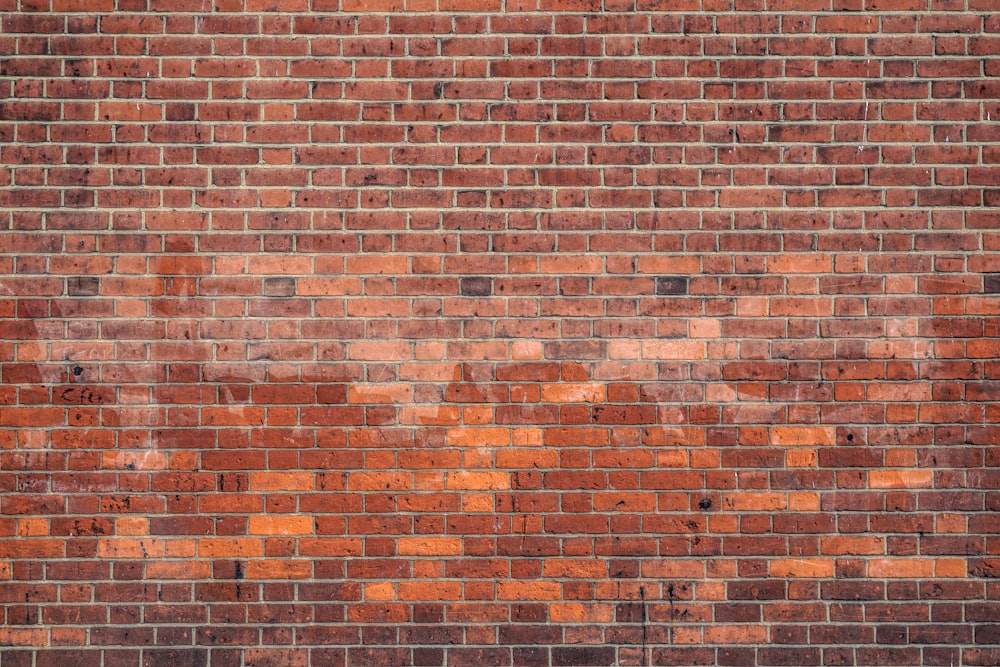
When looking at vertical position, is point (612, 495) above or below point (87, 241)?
below

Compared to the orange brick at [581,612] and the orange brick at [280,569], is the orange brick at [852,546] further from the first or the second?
the orange brick at [280,569]

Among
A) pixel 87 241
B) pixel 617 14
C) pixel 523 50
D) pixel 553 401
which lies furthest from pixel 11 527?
pixel 617 14

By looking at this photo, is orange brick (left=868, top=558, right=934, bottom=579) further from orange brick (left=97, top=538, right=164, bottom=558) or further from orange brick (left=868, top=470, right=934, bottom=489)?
orange brick (left=97, top=538, right=164, bottom=558)

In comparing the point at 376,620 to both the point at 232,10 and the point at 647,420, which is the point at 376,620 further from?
the point at 232,10

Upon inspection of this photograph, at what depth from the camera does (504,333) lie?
366 centimetres

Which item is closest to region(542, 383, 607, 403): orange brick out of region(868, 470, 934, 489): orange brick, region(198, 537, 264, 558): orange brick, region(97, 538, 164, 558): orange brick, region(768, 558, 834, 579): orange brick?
region(768, 558, 834, 579): orange brick

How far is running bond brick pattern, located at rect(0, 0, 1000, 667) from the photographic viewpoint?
11.9 ft

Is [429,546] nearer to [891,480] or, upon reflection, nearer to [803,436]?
[803,436]

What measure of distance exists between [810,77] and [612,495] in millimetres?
1846

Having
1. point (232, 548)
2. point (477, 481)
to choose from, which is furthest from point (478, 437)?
Answer: point (232, 548)

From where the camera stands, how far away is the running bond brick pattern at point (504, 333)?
3637 mm

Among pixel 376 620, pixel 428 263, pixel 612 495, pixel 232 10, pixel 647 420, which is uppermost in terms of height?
pixel 232 10

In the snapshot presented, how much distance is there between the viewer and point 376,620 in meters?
3.64

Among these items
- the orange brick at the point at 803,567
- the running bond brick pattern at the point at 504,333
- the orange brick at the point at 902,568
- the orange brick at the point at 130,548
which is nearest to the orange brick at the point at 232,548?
the running bond brick pattern at the point at 504,333
